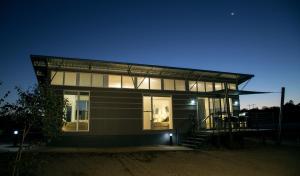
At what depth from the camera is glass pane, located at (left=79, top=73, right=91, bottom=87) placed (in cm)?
1441

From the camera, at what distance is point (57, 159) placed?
9492 mm

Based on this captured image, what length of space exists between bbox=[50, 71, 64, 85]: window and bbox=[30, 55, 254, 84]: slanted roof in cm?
32

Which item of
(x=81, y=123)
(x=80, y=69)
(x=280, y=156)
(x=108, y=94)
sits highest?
(x=80, y=69)

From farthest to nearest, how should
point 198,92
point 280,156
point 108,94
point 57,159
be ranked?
point 198,92
point 108,94
point 280,156
point 57,159

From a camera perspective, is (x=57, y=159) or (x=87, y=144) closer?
(x=57, y=159)

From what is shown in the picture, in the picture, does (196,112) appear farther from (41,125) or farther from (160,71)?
(41,125)

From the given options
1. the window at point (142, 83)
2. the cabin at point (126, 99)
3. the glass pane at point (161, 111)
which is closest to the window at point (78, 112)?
the cabin at point (126, 99)

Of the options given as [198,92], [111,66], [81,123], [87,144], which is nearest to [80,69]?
[111,66]

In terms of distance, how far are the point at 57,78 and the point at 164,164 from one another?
8539mm

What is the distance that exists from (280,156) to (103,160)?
8.79 metres

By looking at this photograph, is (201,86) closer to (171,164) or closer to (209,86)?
(209,86)

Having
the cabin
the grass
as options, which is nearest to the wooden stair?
the cabin

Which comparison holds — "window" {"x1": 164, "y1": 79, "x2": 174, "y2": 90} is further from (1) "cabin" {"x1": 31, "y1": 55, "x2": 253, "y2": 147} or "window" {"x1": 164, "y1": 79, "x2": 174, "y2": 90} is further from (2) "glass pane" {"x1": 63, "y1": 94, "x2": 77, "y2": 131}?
(2) "glass pane" {"x1": 63, "y1": 94, "x2": 77, "y2": 131}

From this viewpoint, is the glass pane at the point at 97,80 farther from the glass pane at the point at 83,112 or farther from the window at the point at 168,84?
the window at the point at 168,84
